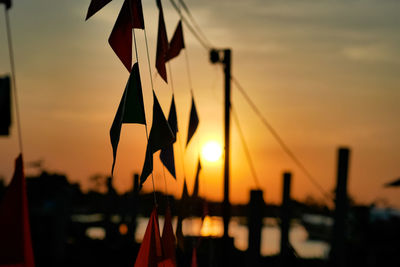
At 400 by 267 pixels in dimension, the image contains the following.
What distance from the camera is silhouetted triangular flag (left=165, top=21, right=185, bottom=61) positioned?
936 cm

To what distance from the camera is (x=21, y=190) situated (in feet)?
20.7

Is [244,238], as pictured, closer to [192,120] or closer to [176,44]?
[192,120]

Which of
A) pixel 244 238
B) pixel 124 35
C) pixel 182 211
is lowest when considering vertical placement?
pixel 244 238

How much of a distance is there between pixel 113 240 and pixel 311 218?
26.5 m

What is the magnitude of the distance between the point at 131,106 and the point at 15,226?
1.56 metres

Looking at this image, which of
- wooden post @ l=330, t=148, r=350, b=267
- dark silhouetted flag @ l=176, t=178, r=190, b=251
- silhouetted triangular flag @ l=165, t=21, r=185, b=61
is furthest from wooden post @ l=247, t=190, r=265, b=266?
silhouetted triangular flag @ l=165, t=21, r=185, b=61

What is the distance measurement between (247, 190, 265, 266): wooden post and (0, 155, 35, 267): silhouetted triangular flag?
6291 millimetres

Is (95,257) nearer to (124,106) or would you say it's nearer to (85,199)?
(124,106)

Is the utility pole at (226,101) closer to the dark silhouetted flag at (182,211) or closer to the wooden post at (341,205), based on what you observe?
the wooden post at (341,205)

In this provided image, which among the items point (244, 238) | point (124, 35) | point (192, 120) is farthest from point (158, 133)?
point (244, 238)

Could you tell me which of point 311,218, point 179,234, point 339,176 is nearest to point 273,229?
point 311,218

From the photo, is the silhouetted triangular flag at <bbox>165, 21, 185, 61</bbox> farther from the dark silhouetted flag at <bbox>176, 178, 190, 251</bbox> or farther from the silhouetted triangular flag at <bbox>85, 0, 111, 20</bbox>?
the silhouetted triangular flag at <bbox>85, 0, 111, 20</bbox>

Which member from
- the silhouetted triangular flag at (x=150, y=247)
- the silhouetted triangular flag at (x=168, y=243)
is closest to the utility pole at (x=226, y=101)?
the silhouetted triangular flag at (x=168, y=243)

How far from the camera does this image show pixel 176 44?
9.45 m
